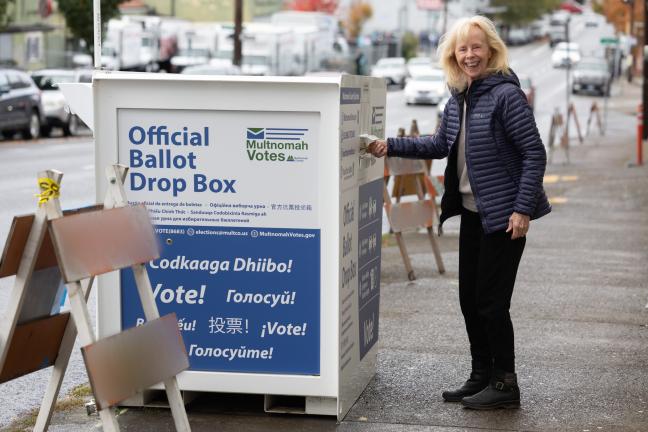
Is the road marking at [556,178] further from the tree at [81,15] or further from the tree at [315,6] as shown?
the tree at [315,6]

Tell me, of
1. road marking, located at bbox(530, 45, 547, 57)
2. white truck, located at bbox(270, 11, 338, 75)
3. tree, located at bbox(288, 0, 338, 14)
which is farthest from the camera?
tree, located at bbox(288, 0, 338, 14)

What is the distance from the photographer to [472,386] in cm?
659

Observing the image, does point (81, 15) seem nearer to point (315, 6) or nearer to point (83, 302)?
point (83, 302)

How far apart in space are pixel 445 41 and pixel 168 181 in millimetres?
1568

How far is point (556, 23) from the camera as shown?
119438 mm

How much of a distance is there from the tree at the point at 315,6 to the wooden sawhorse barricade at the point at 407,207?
102 metres

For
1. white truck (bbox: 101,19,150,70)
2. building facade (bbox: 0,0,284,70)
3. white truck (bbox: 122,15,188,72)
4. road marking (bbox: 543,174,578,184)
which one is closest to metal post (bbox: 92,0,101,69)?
road marking (bbox: 543,174,578,184)

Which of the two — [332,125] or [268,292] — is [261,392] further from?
[332,125]

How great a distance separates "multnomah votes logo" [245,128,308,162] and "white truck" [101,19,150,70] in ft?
166

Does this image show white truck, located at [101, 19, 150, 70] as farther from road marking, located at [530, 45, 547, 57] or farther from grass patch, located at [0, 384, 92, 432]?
road marking, located at [530, 45, 547, 57]

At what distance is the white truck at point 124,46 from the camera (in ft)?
187

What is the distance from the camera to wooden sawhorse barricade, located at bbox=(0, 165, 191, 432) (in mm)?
4703

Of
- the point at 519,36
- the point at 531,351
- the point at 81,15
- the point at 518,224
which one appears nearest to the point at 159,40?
the point at 81,15

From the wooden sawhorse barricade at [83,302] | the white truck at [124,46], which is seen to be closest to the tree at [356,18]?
the white truck at [124,46]
